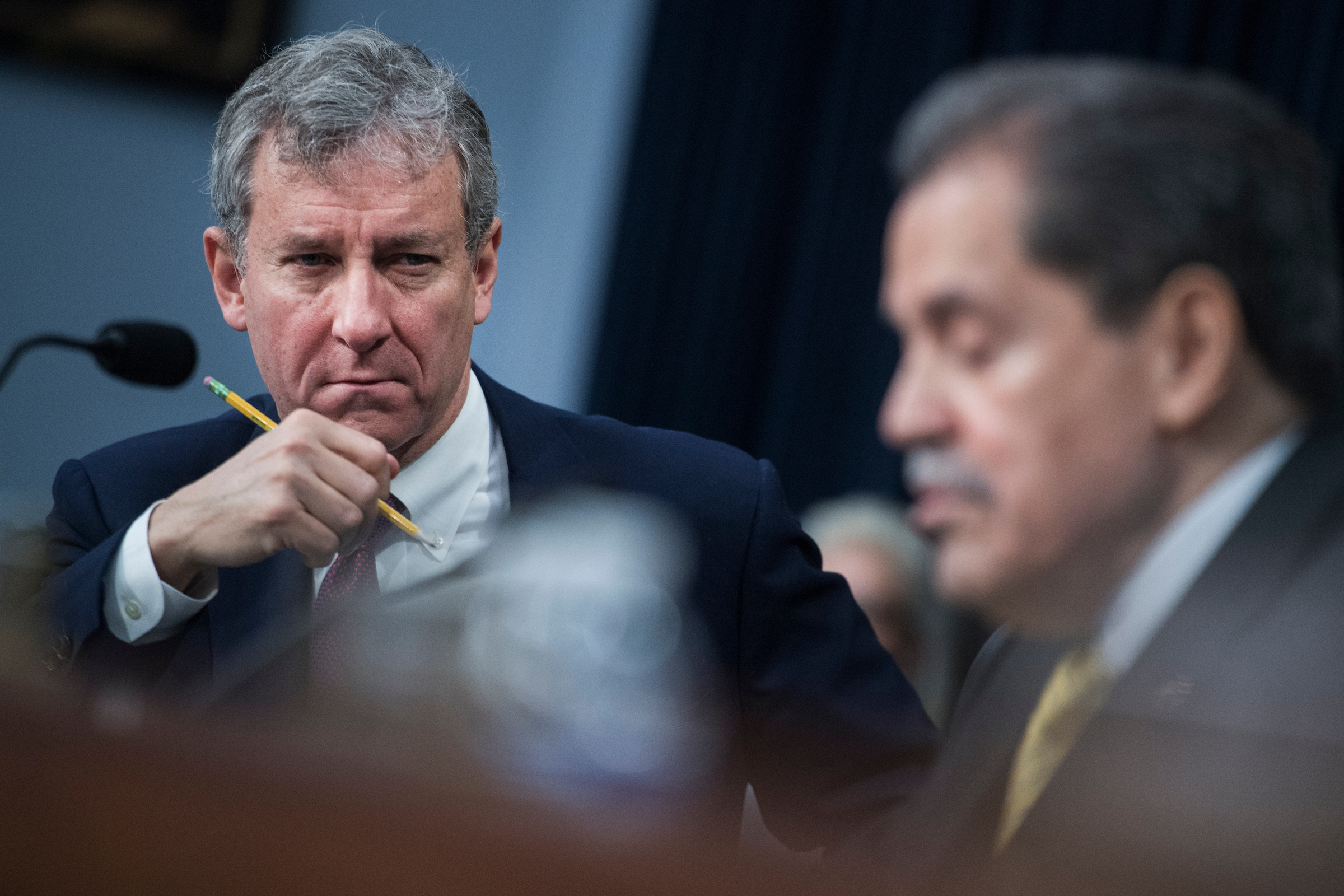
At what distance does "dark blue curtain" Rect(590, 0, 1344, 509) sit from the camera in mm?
1664

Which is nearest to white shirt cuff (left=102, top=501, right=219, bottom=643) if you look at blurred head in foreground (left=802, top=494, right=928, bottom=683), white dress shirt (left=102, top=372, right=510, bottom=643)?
white dress shirt (left=102, top=372, right=510, bottom=643)

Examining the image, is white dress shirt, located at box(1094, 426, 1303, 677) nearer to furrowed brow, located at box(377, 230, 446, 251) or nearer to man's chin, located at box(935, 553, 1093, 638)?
man's chin, located at box(935, 553, 1093, 638)

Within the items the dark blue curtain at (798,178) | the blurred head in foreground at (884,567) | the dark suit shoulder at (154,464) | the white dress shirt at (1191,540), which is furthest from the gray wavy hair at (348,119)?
the dark blue curtain at (798,178)

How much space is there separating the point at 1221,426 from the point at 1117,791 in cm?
14

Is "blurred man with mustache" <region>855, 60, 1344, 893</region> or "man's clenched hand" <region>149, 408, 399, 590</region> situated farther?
"man's clenched hand" <region>149, 408, 399, 590</region>

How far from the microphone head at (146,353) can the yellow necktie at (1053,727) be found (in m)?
0.59

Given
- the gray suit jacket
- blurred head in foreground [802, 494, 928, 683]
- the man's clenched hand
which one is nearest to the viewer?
the gray suit jacket

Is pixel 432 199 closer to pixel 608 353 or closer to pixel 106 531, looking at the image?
pixel 106 531

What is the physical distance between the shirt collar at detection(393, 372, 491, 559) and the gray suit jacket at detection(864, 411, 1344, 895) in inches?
16.3

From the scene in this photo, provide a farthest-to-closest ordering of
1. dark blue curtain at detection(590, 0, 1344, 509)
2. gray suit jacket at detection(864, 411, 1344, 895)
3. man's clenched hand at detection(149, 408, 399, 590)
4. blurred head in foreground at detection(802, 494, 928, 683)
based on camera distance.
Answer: dark blue curtain at detection(590, 0, 1344, 509) < blurred head in foreground at detection(802, 494, 928, 683) < man's clenched hand at detection(149, 408, 399, 590) < gray suit jacket at detection(864, 411, 1344, 895)

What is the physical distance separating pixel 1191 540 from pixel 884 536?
28.9 inches

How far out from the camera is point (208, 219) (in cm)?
86

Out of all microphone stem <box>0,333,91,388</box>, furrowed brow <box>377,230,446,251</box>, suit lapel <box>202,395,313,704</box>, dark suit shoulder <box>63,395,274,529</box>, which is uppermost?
furrowed brow <box>377,230,446,251</box>

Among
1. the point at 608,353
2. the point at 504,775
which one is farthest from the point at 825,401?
the point at 504,775
